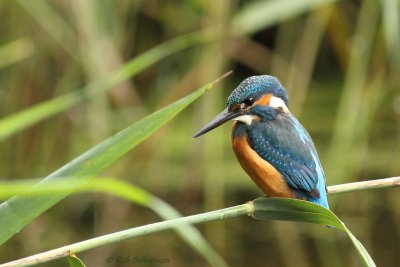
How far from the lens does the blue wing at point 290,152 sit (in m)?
2.11

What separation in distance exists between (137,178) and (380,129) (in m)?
1.77

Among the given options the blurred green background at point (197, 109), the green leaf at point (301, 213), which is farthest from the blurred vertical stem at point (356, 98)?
the green leaf at point (301, 213)

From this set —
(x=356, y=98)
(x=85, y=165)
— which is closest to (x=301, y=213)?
(x=85, y=165)

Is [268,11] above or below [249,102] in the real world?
above

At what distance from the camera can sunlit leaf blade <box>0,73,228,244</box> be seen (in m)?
1.55

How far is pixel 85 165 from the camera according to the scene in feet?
5.24

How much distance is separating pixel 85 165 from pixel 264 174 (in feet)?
2.27

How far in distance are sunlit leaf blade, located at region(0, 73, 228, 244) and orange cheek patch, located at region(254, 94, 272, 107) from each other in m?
0.63

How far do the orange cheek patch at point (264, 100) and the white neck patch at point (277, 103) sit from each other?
1 centimetres

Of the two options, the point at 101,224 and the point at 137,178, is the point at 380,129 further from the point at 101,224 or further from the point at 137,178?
the point at 101,224

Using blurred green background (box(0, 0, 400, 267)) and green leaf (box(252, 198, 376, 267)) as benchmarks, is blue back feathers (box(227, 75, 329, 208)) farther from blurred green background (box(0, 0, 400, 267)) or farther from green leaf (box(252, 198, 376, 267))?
blurred green background (box(0, 0, 400, 267))

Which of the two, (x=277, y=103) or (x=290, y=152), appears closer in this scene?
(x=290, y=152)

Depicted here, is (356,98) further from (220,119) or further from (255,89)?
(220,119)

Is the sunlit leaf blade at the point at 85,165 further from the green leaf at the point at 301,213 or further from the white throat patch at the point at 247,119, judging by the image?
the white throat patch at the point at 247,119
